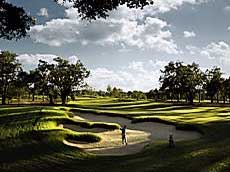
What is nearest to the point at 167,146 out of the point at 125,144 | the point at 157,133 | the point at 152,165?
the point at 125,144

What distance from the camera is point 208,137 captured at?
31.7 metres

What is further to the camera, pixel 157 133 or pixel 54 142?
pixel 157 133

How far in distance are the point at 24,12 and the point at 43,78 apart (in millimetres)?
89209

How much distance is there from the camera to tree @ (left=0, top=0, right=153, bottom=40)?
52.6ft

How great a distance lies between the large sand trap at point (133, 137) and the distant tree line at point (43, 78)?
5599 cm

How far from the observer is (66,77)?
102125mm

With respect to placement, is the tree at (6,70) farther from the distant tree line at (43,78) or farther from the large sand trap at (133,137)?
the large sand trap at (133,137)

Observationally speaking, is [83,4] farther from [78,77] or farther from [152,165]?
[78,77]

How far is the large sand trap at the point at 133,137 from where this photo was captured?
96.5 feet

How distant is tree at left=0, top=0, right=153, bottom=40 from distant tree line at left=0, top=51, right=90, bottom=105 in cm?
8402

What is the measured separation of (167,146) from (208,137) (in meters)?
5.38

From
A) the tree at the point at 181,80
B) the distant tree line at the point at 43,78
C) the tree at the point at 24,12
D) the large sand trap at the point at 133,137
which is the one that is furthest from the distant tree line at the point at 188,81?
the tree at the point at 24,12

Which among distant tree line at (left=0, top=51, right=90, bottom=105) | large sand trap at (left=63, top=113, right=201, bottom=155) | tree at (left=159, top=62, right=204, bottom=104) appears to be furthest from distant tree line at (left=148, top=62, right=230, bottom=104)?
large sand trap at (left=63, top=113, right=201, bottom=155)

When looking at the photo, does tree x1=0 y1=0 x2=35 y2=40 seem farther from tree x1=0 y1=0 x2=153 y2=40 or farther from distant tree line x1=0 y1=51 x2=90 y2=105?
distant tree line x1=0 y1=51 x2=90 y2=105
